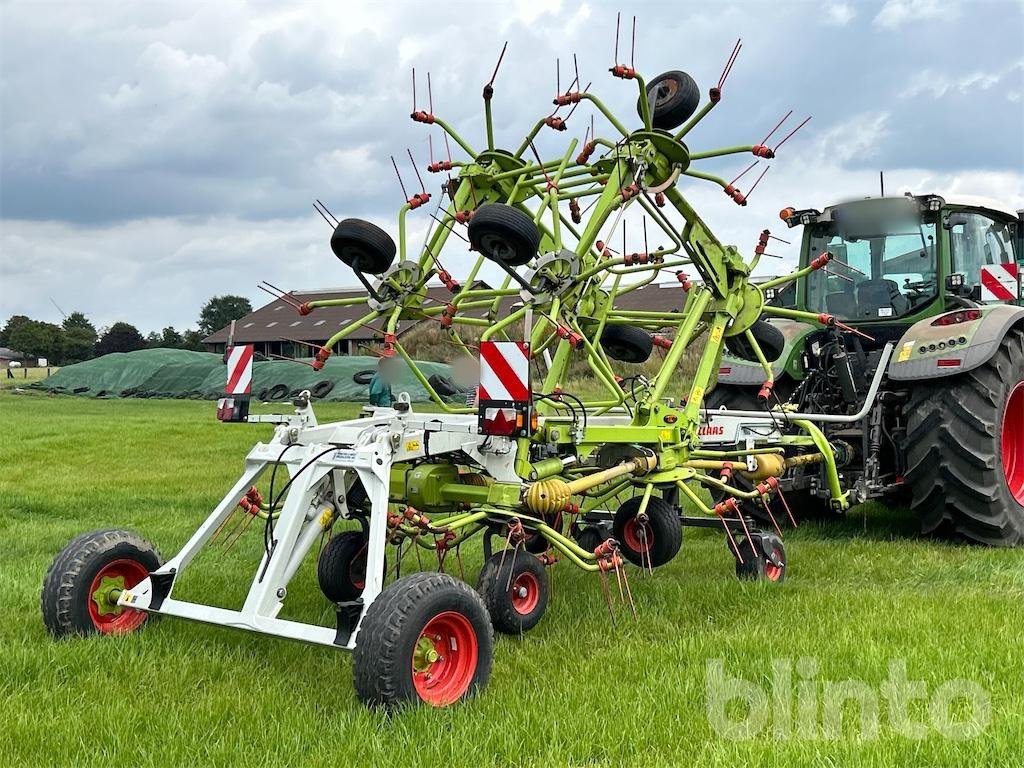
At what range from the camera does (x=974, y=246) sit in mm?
7617

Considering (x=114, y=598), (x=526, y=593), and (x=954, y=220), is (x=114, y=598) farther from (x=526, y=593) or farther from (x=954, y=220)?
(x=954, y=220)

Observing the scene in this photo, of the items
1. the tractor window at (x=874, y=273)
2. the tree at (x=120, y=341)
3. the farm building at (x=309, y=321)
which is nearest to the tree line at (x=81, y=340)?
Answer: the tree at (x=120, y=341)

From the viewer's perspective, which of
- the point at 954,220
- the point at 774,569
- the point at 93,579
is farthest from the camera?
the point at 954,220

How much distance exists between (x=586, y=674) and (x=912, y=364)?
379cm

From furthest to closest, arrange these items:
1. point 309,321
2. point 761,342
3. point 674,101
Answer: point 309,321
point 761,342
point 674,101

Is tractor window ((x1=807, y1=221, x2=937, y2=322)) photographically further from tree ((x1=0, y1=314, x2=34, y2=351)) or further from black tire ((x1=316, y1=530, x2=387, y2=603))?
tree ((x1=0, y1=314, x2=34, y2=351))

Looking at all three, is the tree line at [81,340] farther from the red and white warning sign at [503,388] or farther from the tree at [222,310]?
the red and white warning sign at [503,388]

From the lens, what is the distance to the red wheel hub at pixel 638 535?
18.0 ft

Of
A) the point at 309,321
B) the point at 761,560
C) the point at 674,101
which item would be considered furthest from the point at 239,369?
the point at 309,321

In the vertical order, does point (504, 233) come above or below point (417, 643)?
above

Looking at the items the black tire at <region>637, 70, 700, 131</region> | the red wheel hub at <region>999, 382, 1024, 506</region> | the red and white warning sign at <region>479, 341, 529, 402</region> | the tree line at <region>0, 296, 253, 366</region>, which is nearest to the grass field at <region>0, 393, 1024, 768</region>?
the red wheel hub at <region>999, 382, 1024, 506</region>

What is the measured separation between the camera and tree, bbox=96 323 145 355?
59.5m

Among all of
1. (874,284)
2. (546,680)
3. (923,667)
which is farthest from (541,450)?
(874,284)

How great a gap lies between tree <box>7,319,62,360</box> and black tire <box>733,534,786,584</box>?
59856mm
